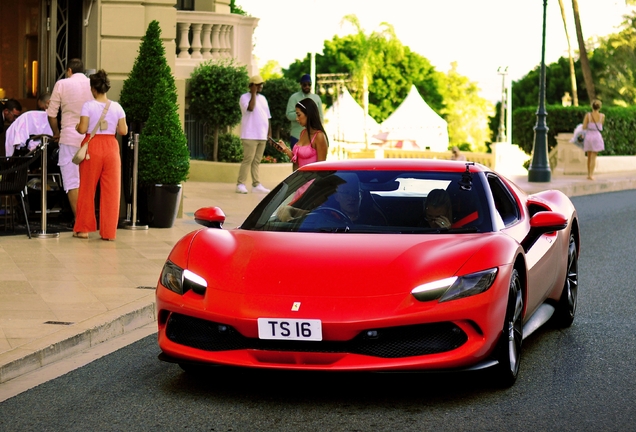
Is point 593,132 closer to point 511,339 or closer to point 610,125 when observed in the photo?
point 610,125

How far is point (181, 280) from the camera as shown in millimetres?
6457

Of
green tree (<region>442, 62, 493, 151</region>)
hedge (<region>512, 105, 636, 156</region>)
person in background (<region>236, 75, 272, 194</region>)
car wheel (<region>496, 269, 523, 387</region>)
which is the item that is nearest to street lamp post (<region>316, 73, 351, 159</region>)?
hedge (<region>512, 105, 636, 156</region>)

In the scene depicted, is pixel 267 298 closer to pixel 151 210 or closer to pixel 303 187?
pixel 303 187

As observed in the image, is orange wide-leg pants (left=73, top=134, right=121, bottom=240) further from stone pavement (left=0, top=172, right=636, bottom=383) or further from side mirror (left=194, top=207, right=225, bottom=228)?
side mirror (left=194, top=207, right=225, bottom=228)

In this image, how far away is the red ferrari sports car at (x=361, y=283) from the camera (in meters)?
5.96

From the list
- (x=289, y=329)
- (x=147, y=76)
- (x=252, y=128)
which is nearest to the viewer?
(x=289, y=329)

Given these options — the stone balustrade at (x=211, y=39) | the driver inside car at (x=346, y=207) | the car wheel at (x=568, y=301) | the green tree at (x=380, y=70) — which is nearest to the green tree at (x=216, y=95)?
the stone balustrade at (x=211, y=39)

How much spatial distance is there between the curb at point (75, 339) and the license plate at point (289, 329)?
172 centimetres

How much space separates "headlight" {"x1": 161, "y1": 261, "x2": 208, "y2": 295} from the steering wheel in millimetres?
1109

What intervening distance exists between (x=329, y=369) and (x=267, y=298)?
1.61 feet

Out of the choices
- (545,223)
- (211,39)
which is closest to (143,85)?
(545,223)

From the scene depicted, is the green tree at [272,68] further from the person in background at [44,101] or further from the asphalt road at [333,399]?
the asphalt road at [333,399]

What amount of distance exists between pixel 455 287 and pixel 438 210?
4.16 feet

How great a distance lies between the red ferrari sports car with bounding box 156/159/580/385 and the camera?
5.96m
